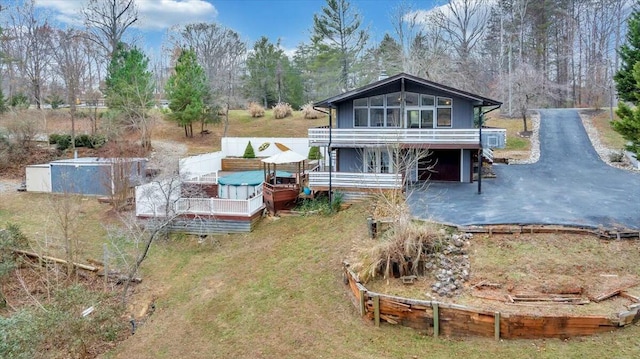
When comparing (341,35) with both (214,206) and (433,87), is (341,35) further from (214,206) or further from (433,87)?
(214,206)

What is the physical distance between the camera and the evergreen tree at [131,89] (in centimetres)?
3225

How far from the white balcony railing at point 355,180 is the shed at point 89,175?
9.50m

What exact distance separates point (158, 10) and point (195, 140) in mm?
21021

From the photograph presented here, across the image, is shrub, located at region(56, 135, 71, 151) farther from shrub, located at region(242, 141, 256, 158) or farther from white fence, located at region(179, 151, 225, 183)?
shrub, located at region(242, 141, 256, 158)

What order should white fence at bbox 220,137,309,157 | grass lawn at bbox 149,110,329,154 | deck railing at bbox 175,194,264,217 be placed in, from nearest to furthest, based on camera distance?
deck railing at bbox 175,194,264,217
white fence at bbox 220,137,309,157
grass lawn at bbox 149,110,329,154

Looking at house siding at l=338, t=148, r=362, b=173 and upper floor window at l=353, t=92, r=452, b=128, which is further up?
upper floor window at l=353, t=92, r=452, b=128

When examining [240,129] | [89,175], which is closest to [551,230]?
[89,175]

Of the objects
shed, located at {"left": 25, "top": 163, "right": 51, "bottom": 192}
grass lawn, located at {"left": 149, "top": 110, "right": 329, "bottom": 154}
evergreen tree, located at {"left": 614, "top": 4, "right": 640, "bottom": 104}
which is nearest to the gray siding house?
evergreen tree, located at {"left": 614, "top": 4, "right": 640, "bottom": 104}

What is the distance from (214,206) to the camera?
18422mm

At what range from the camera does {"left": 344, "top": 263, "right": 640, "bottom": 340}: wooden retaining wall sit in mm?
9070

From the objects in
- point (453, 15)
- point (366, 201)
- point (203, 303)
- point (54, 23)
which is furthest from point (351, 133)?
point (54, 23)

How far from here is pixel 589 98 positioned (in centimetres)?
4425

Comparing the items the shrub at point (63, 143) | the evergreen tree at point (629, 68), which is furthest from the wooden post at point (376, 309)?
the shrub at point (63, 143)

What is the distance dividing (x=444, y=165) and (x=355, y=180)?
5.16 meters
